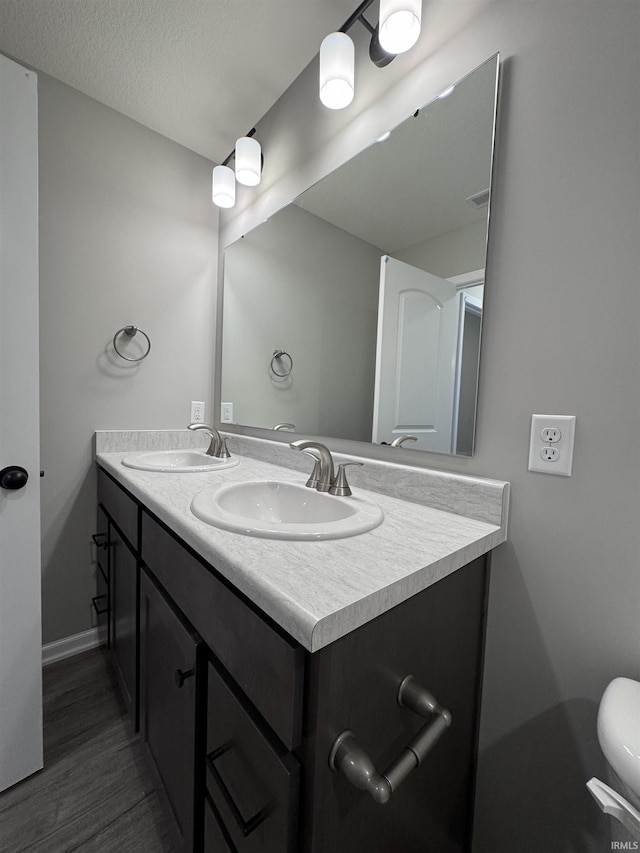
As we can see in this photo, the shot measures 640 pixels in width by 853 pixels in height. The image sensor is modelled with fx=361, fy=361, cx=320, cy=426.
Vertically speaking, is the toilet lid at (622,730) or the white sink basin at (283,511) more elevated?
the white sink basin at (283,511)

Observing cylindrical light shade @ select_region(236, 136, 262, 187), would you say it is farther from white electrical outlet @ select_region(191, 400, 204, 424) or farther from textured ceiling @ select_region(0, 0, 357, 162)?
white electrical outlet @ select_region(191, 400, 204, 424)

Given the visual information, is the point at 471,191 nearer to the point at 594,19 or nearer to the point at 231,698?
the point at 594,19

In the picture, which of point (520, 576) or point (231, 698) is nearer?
point (231, 698)

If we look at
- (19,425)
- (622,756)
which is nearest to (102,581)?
(19,425)

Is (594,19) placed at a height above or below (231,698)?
above

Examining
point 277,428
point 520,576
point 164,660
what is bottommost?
point 164,660

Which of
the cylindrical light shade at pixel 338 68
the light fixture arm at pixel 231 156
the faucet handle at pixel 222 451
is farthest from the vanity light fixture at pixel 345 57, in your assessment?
the faucet handle at pixel 222 451

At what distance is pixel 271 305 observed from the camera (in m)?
1.61

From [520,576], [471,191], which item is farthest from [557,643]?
[471,191]

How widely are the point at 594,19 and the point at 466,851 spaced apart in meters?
1.78

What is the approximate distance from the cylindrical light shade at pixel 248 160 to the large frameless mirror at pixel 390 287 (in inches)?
7.3

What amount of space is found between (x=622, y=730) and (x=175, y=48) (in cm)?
217

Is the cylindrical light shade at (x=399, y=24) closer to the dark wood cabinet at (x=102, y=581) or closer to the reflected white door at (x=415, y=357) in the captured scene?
the reflected white door at (x=415, y=357)

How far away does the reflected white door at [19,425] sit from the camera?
94 cm
